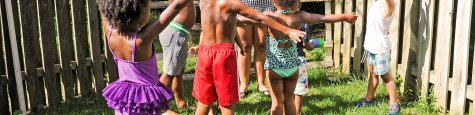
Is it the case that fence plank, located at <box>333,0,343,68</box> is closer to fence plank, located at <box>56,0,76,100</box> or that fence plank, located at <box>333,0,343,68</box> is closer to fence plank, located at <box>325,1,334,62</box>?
fence plank, located at <box>325,1,334,62</box>

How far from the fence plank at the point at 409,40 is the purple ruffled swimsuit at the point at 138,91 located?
2943 millimetres

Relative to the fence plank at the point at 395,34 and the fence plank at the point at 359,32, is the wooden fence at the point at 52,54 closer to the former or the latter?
the fence plank at the point at 359,32

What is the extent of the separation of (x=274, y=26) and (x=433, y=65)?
233 cm

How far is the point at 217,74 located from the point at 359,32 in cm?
302

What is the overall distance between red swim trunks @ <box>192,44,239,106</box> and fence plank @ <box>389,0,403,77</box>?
2222 millimetres

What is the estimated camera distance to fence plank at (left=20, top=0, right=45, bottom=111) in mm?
5172

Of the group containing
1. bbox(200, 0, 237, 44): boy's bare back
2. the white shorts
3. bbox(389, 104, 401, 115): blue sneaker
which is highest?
bbox(200, 0, 237, 44): boy's bare back

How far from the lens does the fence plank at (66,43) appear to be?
18.3 ft

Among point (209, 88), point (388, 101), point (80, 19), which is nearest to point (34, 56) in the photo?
point (80, 19)

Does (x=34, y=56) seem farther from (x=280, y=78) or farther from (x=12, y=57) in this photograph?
(x=280, y=78)

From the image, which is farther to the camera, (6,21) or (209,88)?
(6,21)

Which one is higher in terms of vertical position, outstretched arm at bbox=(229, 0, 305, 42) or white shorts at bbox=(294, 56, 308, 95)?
outstretched arm at bbox=(229, 0, 305, 42)

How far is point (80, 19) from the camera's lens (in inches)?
233

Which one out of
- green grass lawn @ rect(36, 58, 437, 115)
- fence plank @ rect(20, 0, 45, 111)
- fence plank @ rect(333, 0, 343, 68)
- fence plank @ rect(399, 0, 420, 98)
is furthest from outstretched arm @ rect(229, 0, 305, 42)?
fence plank @ rect(333, 0, 343, 68)
